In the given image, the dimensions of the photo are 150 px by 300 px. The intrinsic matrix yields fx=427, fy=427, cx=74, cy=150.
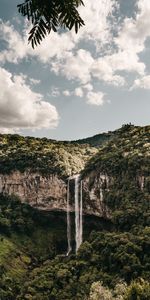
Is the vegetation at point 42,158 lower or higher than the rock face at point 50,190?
higher

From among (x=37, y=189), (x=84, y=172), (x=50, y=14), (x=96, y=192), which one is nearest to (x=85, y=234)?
(x=96, y=192)

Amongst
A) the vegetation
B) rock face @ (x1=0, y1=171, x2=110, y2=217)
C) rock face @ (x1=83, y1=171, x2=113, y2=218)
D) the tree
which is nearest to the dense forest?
the vegetation

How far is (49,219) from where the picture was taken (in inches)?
3679

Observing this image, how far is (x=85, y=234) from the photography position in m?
83.1

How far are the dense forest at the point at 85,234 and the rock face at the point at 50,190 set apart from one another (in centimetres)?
148

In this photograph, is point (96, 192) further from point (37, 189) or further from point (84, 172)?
point (37, 189)

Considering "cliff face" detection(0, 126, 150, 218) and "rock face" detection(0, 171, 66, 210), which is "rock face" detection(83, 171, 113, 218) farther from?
"rock face" detection(0, 171, 66, 210)

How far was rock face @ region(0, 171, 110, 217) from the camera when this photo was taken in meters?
79.1

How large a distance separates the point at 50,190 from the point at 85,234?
13.3 metres

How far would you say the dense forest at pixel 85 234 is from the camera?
52.2 meters

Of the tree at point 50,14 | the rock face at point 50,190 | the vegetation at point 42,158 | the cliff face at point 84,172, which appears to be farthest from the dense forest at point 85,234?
the tree at point 50,14

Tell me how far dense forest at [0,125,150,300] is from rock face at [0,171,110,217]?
148 cm

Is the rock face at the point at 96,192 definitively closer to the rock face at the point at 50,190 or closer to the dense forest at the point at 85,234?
the rock face at the point at 50,190

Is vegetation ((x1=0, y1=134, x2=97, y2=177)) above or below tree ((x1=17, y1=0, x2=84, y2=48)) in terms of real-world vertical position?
above
